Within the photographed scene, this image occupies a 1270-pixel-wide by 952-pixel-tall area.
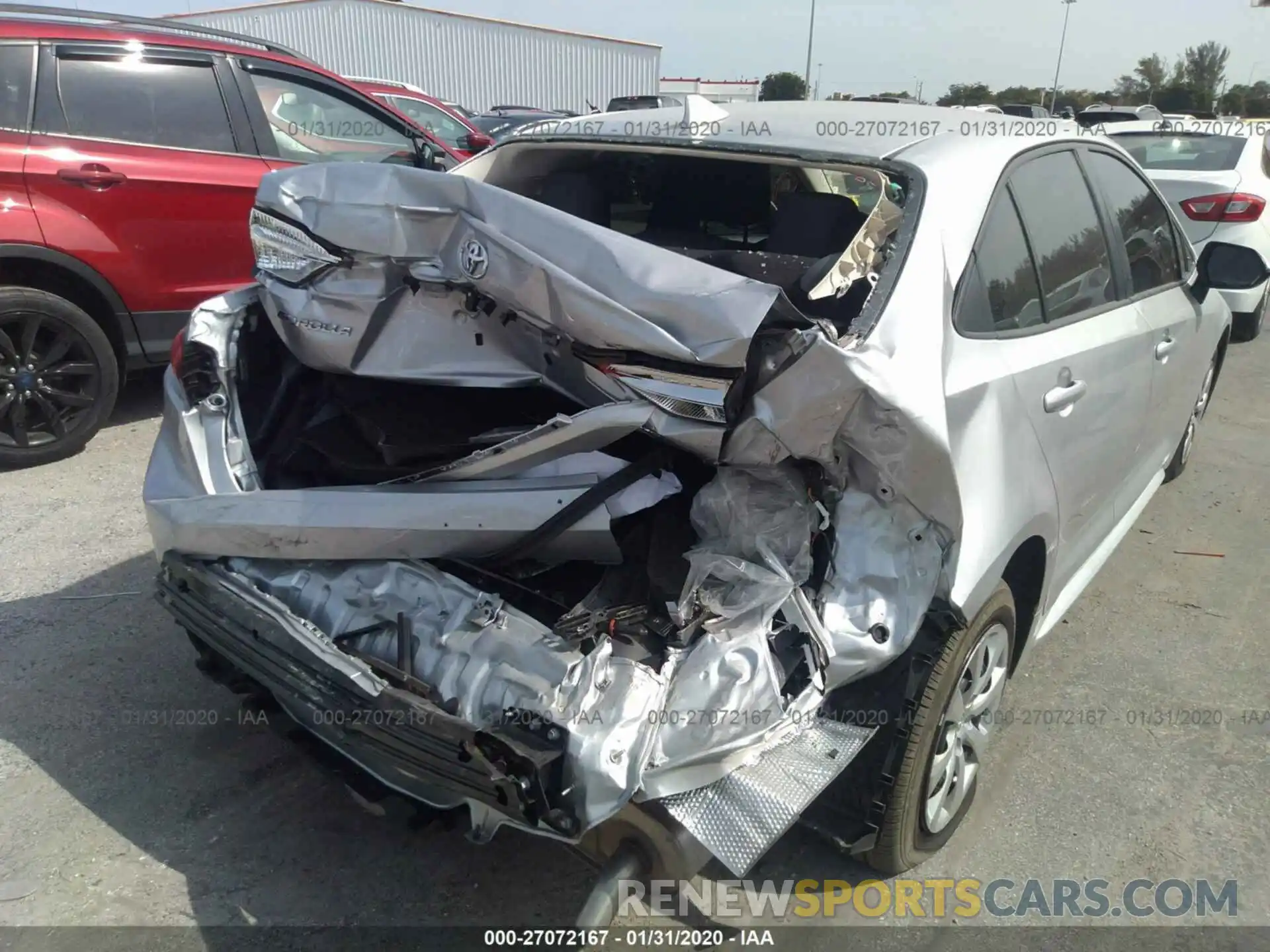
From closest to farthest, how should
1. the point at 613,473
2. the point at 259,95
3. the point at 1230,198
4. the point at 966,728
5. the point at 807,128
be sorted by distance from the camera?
the point at 613,473 < the point at 966,728 < the point at 807,128 < the point at 259,95 < the point at 1230,198

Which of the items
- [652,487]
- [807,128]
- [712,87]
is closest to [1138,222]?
[807,128]

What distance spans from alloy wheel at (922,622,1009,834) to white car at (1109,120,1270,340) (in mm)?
5444

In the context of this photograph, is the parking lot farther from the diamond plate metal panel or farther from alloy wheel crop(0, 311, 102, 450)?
alloy wheel crop(0, 311, 102, 450)

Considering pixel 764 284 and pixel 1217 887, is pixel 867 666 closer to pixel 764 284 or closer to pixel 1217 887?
pixel 764 284

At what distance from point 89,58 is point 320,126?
52.0 inches

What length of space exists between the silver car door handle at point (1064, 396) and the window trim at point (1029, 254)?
0.54 feet

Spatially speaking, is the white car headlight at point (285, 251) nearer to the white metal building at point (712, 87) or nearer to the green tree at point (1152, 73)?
the white metal building at point (712, 87)

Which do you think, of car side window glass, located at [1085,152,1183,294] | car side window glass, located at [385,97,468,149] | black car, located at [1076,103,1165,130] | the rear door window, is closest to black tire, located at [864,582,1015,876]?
car side window glass, located at [1085,152,1183,294]

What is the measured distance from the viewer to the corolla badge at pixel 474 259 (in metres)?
2.15

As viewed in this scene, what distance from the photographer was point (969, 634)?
2287mm

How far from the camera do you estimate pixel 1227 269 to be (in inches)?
146

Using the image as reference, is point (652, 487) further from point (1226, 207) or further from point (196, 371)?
point (1226, 207)

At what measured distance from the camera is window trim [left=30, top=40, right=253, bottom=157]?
4672mm

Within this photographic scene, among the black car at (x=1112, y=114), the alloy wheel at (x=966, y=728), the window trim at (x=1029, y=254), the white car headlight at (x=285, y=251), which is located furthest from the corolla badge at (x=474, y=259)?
the black car at (x=1112, y=114)
